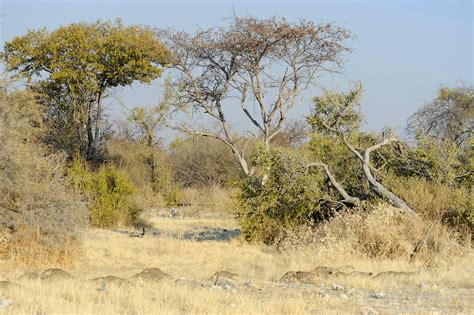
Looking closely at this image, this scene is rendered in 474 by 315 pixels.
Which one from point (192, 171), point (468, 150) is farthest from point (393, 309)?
point (192, 171)

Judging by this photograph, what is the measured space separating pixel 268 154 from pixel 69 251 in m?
5.24

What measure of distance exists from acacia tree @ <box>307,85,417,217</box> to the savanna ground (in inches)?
91.7

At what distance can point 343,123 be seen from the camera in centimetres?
1648

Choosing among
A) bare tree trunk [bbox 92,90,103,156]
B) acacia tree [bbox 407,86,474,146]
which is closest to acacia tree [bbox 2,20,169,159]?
bare tree trunk [bbox 92,90,103,156]

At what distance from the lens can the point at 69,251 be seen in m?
13.6

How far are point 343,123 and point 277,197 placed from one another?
96.4 inches

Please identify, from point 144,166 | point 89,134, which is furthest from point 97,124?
point 144,166

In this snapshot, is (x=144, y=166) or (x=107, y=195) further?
(x=144, y=166)

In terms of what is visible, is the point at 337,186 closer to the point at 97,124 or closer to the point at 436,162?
the point at 436,162

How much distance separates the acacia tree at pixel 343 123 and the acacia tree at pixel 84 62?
1193 cm

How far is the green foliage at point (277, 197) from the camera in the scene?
1569 centimetres

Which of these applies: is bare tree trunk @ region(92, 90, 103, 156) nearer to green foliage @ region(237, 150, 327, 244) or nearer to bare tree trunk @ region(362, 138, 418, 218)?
green foliage @ region(237, 150, 327, 244)

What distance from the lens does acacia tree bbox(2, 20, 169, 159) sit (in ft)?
91.9

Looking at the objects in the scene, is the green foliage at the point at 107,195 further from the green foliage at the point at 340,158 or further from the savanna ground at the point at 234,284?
the green foliage at the point at 340,158
